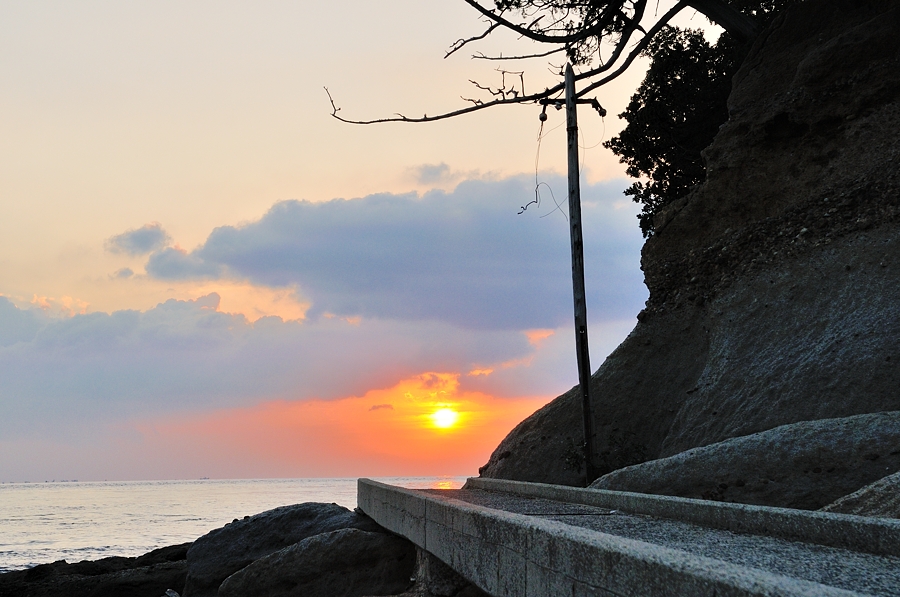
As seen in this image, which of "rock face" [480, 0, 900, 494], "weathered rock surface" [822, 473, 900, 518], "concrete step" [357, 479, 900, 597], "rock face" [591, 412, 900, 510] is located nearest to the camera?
"concrete step" [357, 479, 900, 597]

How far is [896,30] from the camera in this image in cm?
1575

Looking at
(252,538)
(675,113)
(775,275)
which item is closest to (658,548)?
(252,538)

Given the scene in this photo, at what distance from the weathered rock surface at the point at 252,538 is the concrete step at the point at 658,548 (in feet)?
13.0

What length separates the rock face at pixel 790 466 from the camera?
803cm

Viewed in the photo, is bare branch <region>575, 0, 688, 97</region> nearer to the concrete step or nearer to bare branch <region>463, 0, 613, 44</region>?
bare branch <region>463, 0, 613, 44</region>

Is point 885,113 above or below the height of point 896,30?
below

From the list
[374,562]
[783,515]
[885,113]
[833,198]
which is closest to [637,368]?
[833,198]

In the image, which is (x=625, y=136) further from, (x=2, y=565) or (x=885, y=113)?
(x=2, y=565)

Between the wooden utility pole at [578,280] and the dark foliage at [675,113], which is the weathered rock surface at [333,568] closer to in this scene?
the wooden utility pole at [578,280]

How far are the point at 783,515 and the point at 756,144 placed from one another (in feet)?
43.4

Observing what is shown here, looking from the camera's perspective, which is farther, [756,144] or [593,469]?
[756,144]

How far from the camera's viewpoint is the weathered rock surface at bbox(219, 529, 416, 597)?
9.39 m

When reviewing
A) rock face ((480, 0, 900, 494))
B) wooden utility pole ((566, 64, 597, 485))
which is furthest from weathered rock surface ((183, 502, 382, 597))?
rock face ((480, 0, 900, 494))

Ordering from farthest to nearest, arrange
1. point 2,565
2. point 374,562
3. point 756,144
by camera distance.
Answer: point 2,565, point 756,144, point 374,562
